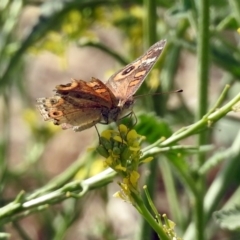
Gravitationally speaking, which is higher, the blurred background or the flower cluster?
the flower cluster

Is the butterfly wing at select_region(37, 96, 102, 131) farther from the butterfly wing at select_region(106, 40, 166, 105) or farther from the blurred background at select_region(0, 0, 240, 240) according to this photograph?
the blurred background at select_region(0, 0, 240, 240)

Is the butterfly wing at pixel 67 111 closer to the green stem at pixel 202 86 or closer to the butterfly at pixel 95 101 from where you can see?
the butterfly at pixel 95 101

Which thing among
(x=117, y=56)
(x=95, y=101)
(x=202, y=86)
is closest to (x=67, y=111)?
(x=95, y=101)

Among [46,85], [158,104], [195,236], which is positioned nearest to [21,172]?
[158,104]

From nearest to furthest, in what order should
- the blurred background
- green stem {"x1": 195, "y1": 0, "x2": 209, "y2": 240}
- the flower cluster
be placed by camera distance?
the flower cluster, green stem {"x1": 195, "y1": 0, "x2": 209, "y2": 240}, the blurred background

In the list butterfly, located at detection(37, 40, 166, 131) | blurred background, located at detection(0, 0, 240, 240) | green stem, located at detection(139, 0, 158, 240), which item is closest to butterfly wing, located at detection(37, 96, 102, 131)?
butterfly, located at detection(37, 40, 166, 131)

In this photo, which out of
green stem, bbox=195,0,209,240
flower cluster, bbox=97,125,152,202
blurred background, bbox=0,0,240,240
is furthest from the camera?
blurred background, bbox=0,0,240,240

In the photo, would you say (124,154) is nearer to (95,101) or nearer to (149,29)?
(95,101)
